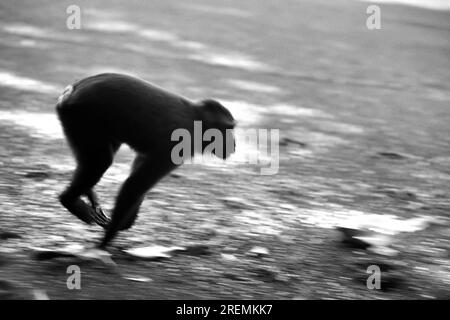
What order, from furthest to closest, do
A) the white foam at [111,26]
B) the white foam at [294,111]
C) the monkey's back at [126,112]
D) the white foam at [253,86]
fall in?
the white foam at [111,26]
the white foam at [253,86]
the white foam at [294,111]
the monkey's back at [126,112]

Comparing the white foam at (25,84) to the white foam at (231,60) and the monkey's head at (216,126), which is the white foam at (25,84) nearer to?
the white foam at (231,60)

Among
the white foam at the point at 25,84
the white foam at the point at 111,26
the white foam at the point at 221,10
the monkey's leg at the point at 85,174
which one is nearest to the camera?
the monkey's leg at the point at 85,174

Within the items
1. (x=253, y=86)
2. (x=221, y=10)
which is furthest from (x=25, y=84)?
(x=221, y=10)

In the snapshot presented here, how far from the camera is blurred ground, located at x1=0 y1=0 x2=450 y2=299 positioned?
3748 millimetres

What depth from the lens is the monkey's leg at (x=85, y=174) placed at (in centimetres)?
370

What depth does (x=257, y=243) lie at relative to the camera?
4.24 m

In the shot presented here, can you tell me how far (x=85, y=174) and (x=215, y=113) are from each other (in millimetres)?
736

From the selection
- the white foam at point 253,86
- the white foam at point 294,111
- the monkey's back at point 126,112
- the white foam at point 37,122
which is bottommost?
the monkey's back at point 126,112

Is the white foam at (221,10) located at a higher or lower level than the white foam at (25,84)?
higher

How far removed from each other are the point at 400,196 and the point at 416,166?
1.03m

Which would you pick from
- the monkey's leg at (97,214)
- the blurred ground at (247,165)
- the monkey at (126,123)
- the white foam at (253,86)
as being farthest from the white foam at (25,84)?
the monkey at (126,123)

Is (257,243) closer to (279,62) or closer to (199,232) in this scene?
(199,232)

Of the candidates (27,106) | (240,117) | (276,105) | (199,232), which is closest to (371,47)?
(276,105)

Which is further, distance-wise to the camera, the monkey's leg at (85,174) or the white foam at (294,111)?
the white foam at (294,111)
